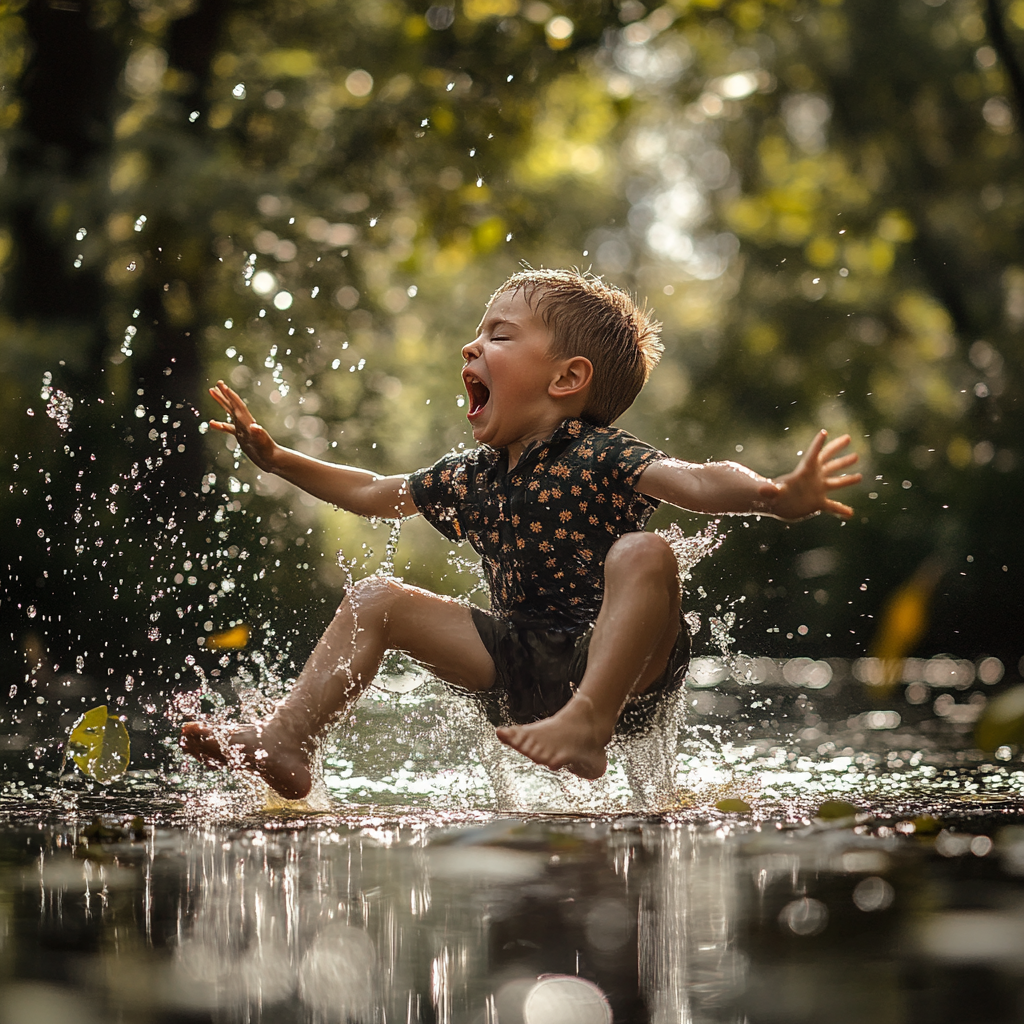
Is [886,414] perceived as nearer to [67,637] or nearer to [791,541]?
[791,541]

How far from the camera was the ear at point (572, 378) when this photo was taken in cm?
257

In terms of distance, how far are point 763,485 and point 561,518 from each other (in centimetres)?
47

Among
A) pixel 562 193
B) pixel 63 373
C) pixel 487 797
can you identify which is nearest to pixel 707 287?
pixel 562 193

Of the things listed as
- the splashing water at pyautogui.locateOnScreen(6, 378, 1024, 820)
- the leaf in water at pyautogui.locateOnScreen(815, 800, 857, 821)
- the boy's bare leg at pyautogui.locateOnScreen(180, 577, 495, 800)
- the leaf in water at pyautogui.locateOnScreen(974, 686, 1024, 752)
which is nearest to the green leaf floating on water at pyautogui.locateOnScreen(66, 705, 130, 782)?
the splashing water at pyautogui.locateOnScreen(6, 378, 1024, 820)

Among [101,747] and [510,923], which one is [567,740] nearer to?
[510,923]

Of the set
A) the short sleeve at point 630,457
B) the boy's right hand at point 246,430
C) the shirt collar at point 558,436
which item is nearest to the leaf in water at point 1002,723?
the short sleeve at point 630,457

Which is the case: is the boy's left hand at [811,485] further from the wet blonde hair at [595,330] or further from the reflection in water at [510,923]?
the wet blonde hair at [595,330]

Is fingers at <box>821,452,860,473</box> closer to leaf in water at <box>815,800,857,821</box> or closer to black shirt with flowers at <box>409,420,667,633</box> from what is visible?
black shirt with flowers at <box>409,420,667,633</box>

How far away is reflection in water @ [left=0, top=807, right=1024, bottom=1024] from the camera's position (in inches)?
42.4

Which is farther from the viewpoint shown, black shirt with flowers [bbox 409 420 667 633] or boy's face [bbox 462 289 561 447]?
boy's face [bbox 462 289 561 447]

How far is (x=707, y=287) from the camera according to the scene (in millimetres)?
15328

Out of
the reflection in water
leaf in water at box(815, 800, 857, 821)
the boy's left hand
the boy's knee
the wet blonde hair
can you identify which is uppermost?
the wet blonde hair

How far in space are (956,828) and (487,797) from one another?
1.04 m

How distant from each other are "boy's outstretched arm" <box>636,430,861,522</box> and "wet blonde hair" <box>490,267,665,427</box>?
0.40 metres
